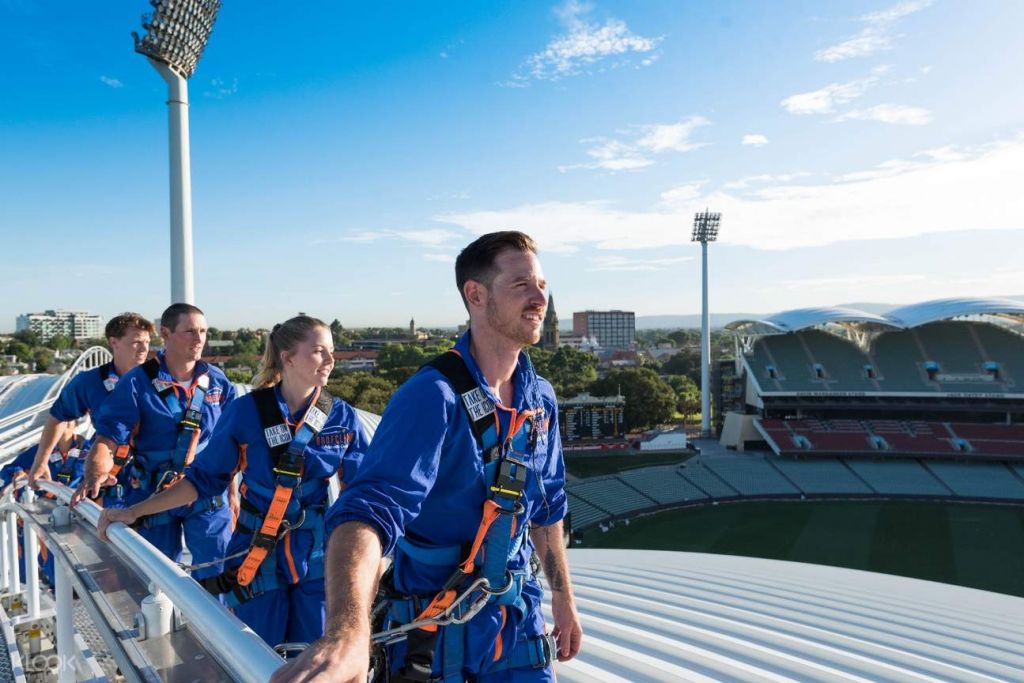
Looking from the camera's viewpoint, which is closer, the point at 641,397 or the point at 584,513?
the point at 584,513

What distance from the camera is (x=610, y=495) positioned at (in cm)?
3059

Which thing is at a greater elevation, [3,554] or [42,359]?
[3,554]

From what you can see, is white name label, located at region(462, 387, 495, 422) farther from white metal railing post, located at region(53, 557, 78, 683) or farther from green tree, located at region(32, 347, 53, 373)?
green tree, located at region(32, 347, 53, 373)

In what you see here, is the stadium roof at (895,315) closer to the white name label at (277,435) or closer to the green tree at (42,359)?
the white name label at (277,435)

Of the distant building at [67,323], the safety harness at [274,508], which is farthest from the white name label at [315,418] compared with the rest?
the distant building at [67,323]

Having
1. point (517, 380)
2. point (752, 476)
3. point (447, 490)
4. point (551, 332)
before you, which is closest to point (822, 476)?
point (752, 476)

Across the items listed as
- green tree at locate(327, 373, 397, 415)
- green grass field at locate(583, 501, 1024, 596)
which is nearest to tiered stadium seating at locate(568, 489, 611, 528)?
green grass field at locate(583, 501, 1024, 596)

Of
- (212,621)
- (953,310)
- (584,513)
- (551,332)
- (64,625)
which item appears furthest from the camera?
(551,332)

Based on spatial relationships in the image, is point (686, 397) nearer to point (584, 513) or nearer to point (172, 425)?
point (584, 513)

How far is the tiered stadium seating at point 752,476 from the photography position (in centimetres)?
3297

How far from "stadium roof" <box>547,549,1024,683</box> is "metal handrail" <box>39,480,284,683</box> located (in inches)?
103

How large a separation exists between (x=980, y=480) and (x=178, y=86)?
40.6 meters

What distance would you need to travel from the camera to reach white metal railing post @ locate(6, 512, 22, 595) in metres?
3.59

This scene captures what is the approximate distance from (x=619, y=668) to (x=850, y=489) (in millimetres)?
33752
